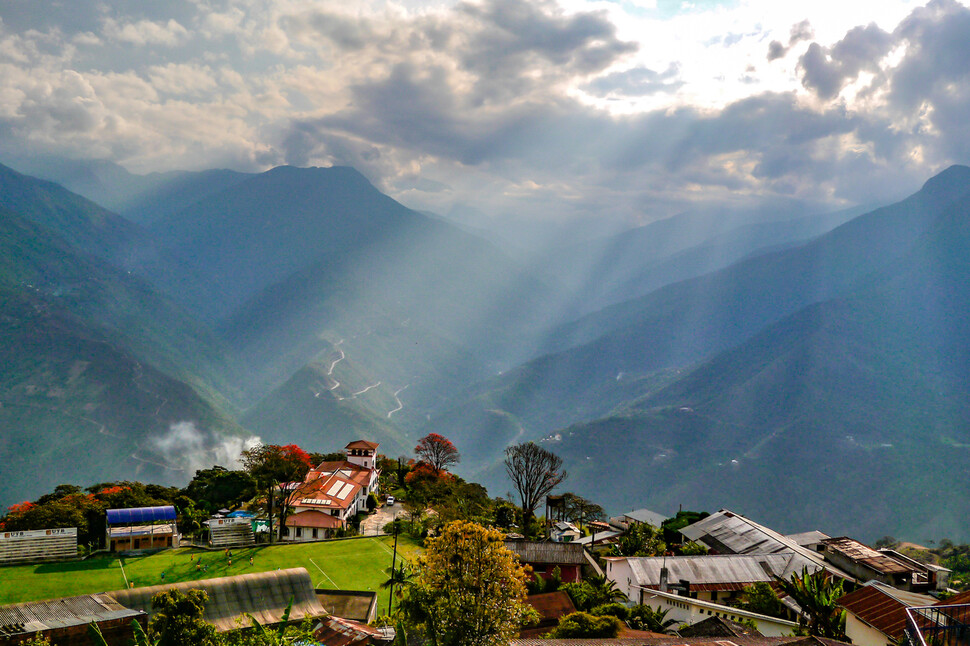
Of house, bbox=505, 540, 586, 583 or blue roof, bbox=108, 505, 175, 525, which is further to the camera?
house, bbox=505, 540, 586, 583

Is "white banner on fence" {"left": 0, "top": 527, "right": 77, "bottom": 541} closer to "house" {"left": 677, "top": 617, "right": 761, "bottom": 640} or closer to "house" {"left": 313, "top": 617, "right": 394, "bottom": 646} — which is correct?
"house" {"left": 313, "top": 617, "right": 394, "bottom": 646}

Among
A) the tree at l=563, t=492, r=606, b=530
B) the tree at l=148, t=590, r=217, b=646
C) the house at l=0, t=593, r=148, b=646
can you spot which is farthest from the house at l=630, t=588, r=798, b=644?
the tree at l=563, t=492, r=606, b=530

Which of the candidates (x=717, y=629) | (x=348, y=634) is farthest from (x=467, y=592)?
(x=717, y=629)

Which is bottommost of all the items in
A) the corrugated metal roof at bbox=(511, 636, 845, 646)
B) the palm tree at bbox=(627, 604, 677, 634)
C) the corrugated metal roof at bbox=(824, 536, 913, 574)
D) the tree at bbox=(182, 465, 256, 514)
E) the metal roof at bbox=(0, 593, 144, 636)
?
the palm tree at bbox=(627, 604, 677, 634)

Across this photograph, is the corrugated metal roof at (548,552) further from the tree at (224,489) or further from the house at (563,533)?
the tree at (224,489)

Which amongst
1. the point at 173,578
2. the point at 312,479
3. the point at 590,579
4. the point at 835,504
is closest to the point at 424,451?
the point at 312,479

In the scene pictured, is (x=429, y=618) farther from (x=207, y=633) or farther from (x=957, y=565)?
(x=957, y=565)
